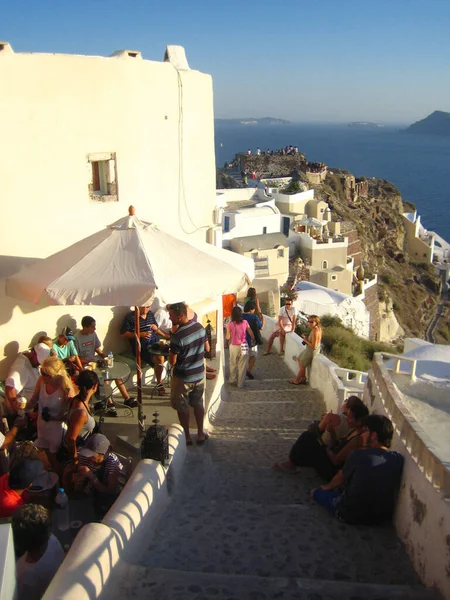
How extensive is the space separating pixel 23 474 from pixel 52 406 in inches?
33.3

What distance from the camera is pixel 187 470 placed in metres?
6.53

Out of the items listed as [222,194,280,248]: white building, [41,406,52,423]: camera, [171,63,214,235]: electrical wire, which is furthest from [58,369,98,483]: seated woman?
[222,194,280,248]: white building

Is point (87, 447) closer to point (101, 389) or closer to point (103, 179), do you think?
point (101, 389)

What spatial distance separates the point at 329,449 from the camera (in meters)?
6.64

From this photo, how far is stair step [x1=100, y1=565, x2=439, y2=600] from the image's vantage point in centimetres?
404

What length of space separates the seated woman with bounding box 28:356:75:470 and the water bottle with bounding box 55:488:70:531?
2.70 ft

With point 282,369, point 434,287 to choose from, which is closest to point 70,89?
point 282,369

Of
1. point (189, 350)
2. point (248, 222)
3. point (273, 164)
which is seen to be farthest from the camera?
point (273, 164)

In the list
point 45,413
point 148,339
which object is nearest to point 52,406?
point 45,413

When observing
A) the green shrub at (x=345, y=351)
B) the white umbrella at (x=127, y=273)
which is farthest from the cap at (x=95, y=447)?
the green shrub at (x=345, y=351)

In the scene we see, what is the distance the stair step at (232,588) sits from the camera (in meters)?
4.04

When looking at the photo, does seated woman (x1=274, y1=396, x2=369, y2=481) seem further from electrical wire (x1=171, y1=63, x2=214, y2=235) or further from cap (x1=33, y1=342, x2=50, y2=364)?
electrical wire (x1=171, y1=63, x2=214, y2=235)

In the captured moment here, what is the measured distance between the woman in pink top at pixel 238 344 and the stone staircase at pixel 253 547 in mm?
3173

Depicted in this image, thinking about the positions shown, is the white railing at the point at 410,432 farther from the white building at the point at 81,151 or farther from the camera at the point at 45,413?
the camera at the point at 45,413
